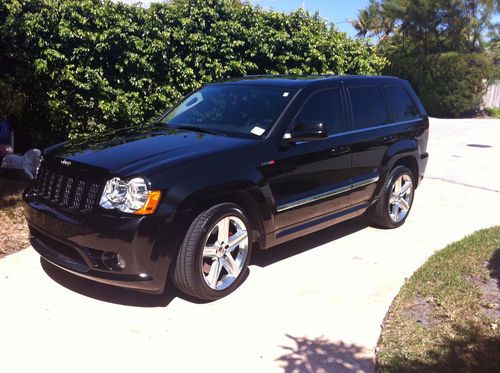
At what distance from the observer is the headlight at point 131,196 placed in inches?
144

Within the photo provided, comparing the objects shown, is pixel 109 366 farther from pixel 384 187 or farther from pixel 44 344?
pixel 384 187

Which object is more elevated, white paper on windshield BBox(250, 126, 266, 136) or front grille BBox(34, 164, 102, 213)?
white paper on windshield BBox(250, 126, 266, 136)

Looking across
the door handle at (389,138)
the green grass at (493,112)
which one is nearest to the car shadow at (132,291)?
the door handle at (389,138)

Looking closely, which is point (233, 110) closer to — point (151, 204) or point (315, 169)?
point (315, 169)

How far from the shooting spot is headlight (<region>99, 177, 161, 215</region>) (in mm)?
3658

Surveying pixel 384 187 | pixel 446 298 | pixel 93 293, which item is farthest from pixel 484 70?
pixel 93 293

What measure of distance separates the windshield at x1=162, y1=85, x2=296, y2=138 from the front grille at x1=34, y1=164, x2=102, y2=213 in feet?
4.38

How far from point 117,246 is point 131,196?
0.36m

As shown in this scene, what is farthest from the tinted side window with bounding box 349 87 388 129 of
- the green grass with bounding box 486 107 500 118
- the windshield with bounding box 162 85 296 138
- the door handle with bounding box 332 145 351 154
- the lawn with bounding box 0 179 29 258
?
the green grass with bounding box 486 107 500 118

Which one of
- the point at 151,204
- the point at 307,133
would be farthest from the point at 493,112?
the point at 151,204

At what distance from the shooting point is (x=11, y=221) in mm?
5875

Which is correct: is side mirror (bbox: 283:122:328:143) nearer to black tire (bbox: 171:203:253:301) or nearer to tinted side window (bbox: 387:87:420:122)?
black tire (bbox: 171:203:253:301)

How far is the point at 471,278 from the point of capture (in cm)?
474

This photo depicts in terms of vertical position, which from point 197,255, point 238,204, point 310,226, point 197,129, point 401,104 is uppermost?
point 401,104
